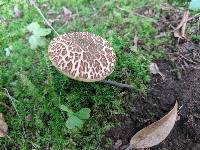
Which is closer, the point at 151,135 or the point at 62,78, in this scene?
the point at 151,135

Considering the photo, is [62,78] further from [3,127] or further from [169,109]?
[169,109]

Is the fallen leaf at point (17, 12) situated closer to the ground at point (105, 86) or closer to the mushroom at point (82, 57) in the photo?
the ground at point (105, 86)

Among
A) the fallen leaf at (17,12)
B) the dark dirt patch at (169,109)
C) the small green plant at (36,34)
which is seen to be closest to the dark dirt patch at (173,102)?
the dark dirt patch at (169,109)

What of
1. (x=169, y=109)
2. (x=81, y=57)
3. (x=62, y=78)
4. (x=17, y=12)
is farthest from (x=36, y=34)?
Result: (x=169, y=109)

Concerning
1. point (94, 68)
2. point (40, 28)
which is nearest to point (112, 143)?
point (94, 68)

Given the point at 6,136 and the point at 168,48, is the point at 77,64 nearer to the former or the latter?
the point at 6,136

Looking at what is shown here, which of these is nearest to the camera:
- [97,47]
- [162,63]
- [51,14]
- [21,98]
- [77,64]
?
[77,64]
